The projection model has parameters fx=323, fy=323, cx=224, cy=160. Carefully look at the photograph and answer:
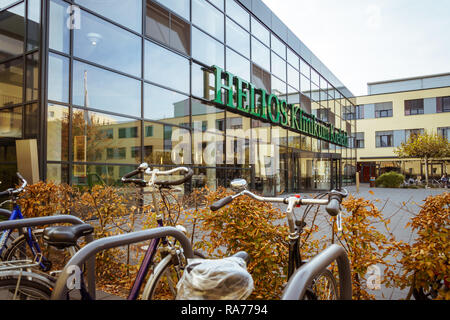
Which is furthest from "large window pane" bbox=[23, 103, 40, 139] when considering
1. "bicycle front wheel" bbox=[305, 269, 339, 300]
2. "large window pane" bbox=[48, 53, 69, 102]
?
"bicycle front wheel" bbox=[305, 269, 339, 300]

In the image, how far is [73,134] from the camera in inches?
330

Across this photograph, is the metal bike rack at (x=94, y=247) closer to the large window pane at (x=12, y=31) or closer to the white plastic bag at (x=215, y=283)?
the white plastic bag at (x=215, y=283)

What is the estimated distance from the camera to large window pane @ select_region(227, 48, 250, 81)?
14.4 metres

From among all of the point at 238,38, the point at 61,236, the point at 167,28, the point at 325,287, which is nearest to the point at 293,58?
the point at 238,38

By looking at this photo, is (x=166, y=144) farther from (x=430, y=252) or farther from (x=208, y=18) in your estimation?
(x=430, y=252)

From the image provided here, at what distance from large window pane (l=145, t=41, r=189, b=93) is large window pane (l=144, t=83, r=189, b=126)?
0.31m

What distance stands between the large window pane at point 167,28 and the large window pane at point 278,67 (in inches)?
281

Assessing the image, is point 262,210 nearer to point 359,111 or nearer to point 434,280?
point 434,280

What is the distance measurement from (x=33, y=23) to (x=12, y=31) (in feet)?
3.64

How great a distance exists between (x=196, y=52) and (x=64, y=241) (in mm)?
11786

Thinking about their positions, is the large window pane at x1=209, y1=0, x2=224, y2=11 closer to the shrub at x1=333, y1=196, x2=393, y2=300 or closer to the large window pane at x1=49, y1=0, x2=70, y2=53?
the large window pane at x1=49, y1=0, x2=70, y2=53

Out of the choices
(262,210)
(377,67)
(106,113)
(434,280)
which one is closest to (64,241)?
(262,210)

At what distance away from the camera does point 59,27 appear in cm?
822

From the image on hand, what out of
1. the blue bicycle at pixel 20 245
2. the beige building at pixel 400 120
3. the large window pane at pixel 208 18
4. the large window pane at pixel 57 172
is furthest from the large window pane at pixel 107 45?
the beige building at pixel 400 120
